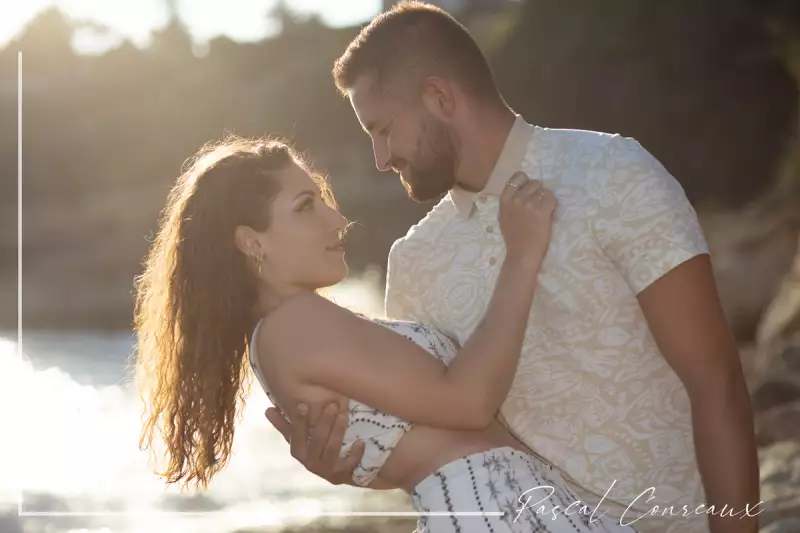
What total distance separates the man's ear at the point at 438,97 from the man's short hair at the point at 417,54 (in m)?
0.02

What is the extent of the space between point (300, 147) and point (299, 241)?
80.3 feet

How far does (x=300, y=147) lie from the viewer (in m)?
26.9

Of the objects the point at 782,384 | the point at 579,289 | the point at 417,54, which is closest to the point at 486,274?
the point at 579,289

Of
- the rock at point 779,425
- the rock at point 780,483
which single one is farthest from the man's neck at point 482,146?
the rock at point 779,425

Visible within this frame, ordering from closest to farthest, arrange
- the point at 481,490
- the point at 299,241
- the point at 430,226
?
1. the point at 481,490
2. the point at 299,241
3. the point at 430,226

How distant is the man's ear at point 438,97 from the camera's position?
290 centimetres

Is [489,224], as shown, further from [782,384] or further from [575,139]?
[782,384]

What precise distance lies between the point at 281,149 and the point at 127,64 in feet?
88.9

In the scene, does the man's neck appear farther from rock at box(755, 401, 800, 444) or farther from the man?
rock at box(755, 401, 800, 444)

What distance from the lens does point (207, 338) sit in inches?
109

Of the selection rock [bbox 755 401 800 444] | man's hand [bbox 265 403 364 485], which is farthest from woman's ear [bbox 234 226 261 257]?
rock [bbox 755 401 800 444]

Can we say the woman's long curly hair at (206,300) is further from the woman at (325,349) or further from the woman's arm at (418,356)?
the woman's arm at (418,356)

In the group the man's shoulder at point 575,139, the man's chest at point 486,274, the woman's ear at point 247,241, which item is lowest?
the man's chest at point 486,274

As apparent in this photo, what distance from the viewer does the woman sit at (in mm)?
2445
